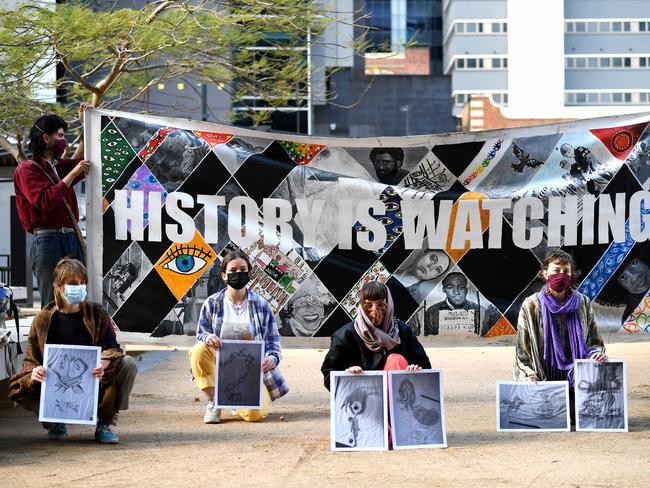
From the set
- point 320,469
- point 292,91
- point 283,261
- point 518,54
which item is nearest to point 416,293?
point 283,261

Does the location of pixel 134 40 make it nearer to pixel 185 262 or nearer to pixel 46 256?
pixel 185 262

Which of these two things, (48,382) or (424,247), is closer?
(48,382)

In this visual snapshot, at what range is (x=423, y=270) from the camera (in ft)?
34.6

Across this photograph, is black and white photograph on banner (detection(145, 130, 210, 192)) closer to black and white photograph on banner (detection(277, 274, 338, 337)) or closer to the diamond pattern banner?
the diamond pattern banner

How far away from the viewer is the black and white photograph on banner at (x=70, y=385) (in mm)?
8133

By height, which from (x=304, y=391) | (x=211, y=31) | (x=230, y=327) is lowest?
(x=304, y=391)

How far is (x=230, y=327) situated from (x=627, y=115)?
144 inches

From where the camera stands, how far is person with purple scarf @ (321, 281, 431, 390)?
Result: 8484 mm

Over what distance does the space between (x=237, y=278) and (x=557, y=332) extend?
2240 mm

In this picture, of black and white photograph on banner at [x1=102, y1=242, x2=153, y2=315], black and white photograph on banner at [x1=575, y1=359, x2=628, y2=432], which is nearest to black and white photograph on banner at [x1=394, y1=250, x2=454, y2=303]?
black and white photograph on banner at [x1=102, y1=242, x2=153, y2=315]

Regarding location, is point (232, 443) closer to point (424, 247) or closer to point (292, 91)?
point (424, 247)

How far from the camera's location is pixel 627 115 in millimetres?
10555

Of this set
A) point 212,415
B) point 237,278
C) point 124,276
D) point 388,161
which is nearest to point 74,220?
point 124,276

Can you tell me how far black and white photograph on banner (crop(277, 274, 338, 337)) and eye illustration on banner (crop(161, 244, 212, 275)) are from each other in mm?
746
